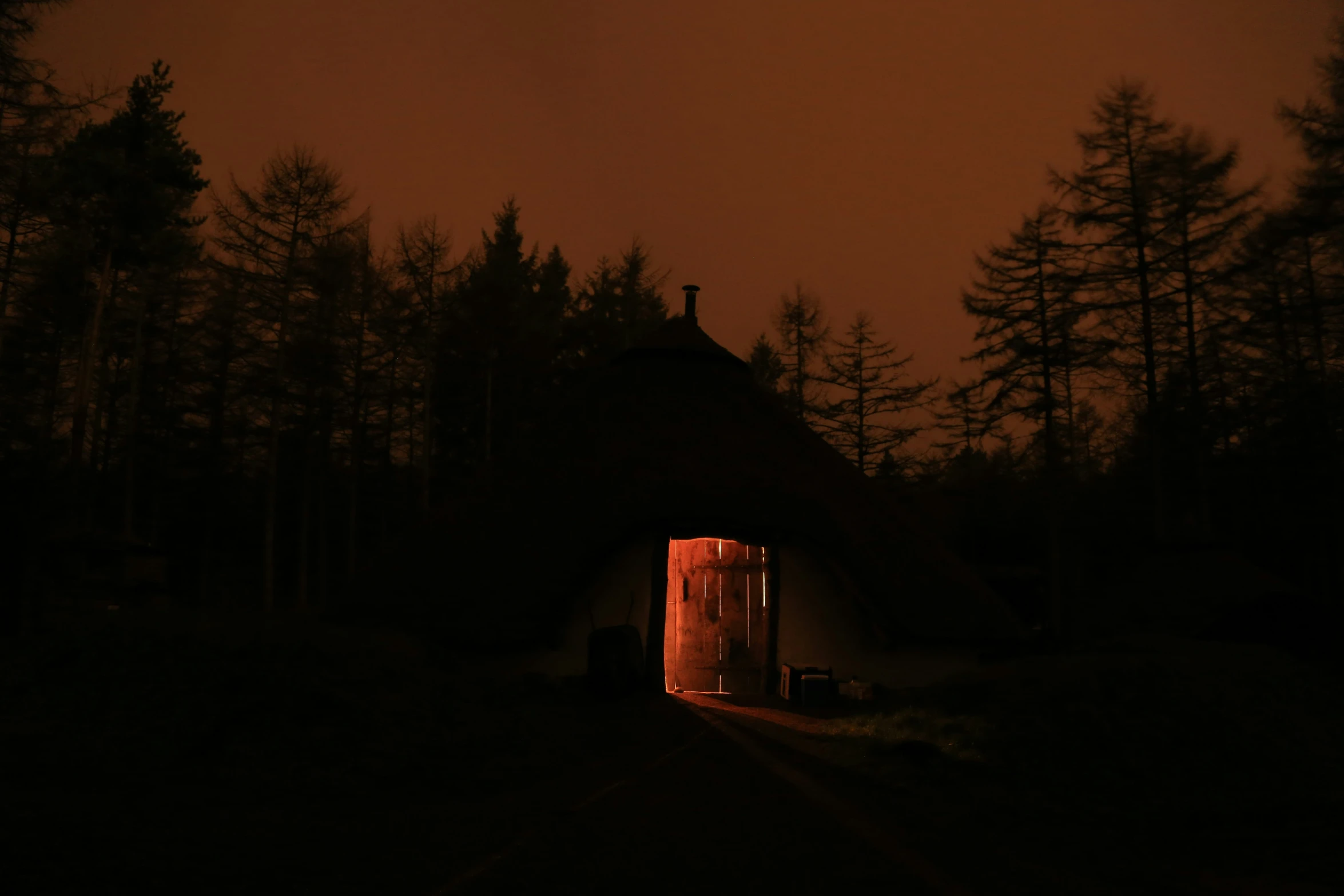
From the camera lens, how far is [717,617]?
1644cm

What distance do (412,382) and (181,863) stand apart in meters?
31.4

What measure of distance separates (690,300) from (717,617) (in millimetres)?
7742

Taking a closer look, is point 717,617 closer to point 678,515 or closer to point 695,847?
point 678,515

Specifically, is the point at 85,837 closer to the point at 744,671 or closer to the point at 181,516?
the point at 744,671

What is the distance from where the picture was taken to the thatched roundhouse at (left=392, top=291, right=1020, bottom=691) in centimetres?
1454

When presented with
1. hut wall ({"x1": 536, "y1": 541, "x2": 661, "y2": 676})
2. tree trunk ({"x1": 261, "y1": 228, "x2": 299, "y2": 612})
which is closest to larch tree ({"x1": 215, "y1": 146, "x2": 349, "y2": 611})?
tree trunk ({"x1": 261, "y1": 228, "x2": 299, "y2": 612})

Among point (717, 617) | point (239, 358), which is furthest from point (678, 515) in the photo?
point (239, 358)

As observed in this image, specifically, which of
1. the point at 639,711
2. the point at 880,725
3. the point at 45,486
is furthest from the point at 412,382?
the point at 880,725

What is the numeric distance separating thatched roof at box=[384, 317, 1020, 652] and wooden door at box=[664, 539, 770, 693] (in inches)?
38.3

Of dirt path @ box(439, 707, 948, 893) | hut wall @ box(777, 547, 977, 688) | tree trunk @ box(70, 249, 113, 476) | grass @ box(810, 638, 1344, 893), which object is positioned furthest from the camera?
tree trunk @ box(70, 249, 113, 476)

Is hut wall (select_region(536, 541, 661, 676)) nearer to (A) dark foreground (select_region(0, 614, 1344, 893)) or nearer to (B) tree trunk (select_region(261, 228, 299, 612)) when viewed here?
(A) dark foreground (select_region(0, 614, 1344, 893))

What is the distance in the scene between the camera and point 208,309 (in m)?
34.3

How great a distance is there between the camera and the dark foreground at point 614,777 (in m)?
5.38

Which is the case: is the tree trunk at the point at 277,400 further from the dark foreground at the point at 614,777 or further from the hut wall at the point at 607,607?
the hut wall at the point at 607,607
